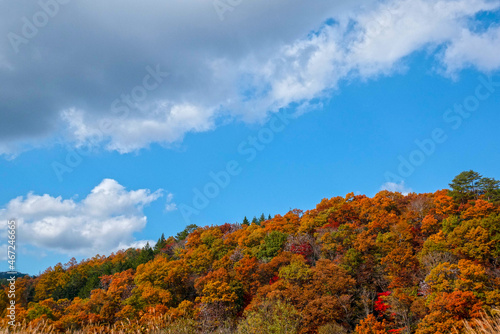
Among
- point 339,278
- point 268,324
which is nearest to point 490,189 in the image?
point 339,278

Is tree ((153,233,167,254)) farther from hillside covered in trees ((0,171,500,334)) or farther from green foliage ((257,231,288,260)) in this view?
Answer: green foliage ((257,231,288,260))

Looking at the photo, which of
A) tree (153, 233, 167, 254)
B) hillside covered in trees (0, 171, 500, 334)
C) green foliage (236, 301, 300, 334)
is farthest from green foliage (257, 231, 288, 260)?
tree (153, 233, 167, 254)

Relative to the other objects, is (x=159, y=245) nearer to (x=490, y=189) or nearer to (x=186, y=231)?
(x=186, y=231)

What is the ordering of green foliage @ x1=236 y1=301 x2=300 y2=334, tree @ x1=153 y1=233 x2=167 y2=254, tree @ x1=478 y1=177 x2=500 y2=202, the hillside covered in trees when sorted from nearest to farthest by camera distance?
1. green foliage @ x1=236 y1=301 x2=300 y2=334
2. the hillside covered in trees
3. tree @ x1=478 y1=177 x2=500 y2=202
4. tree @ x1=153 y1=233 x2=167 y2=254

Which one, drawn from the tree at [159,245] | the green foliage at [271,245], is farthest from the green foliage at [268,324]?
the tree at [159,245]

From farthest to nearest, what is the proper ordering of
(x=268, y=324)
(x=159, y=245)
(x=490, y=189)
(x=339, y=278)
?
(x=159, y=245)
(x=490, y=189)
(x=339, y=278)
(x=268, y=324)

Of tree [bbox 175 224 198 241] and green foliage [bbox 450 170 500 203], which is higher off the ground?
tree [bbox 175 224 198 241]

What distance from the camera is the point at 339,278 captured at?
31641 mm

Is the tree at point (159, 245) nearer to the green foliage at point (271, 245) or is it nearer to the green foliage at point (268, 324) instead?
the green foliage at point (271, 245)

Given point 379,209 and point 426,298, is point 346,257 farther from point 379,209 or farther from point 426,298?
point 379,209

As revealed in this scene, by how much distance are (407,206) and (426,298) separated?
22247 millimetres

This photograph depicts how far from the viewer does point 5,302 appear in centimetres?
5162

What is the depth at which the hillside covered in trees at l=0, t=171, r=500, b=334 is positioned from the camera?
→ 25562 mm

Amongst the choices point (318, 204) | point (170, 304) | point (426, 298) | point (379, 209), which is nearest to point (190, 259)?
point (170, 304)
